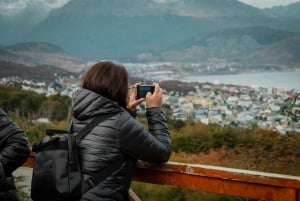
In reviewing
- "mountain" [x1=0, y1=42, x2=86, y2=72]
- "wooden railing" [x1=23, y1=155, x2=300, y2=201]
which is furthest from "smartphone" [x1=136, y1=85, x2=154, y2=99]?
"mountain" [x1=0, y1=42, x2=86, y2=72]

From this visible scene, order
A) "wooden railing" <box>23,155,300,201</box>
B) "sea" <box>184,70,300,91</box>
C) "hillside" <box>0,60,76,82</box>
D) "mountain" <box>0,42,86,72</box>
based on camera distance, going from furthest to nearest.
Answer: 1. "mountain" <box>0,42,86,72</box>
2. "hillside" <box>0,60,76,82</box>
3. "sea" <box>184,70,300,91</box>
4. "wooden railing" <box>23,155,300,201</box>

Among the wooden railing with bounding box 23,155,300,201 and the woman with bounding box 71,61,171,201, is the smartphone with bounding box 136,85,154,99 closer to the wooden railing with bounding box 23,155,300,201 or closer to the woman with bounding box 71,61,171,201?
the woman with bounding box 71,61,171,201

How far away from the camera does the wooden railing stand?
5.43 feet

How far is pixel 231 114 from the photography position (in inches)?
1139

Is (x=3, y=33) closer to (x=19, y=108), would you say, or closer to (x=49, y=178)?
(x=19, y=108)

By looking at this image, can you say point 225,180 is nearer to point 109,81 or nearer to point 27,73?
point 109,81

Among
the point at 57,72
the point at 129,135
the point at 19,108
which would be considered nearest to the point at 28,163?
the point at 129,135

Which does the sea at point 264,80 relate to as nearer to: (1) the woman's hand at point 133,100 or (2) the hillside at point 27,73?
(2) the hillside at point 27,73

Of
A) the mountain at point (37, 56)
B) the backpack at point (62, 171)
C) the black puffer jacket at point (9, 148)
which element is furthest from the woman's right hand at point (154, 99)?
the mountain at point (37, 56)

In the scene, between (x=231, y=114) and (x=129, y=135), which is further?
(x=231, y=114)

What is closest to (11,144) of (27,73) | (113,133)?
(113,133)

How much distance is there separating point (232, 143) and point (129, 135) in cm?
1319

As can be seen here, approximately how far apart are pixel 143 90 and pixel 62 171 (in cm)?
44

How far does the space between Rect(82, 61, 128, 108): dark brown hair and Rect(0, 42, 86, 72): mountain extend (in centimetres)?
8177
